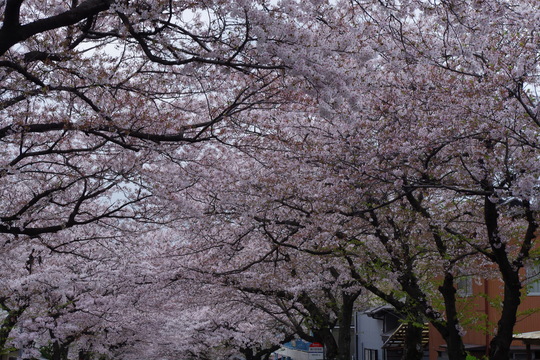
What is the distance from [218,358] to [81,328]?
19.0 meters

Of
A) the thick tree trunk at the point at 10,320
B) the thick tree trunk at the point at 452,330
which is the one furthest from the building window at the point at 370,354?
the thick tree trunk at the point at 452,330

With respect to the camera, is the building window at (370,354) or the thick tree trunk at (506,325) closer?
the thick tree trunk at (506,325)

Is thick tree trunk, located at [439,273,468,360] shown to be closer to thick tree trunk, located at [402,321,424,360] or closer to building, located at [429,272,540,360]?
thick tree trunk, located at [402,321,424,360]

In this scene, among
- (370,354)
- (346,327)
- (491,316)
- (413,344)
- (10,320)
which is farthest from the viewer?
(370,354)

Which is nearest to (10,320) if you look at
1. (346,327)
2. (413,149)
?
(346,327)

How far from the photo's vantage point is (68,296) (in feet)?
74.8

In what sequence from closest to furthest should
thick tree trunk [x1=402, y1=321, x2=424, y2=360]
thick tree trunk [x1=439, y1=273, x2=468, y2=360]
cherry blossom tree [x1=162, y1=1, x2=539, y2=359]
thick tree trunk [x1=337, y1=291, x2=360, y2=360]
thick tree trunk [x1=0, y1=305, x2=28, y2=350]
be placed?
cherry blossom tree [x1=162, y1=1, x2=539, y2=359] < thick tree trunk [x1=439, y1=273, x2=468, y2=360] < thick tree trunk [x1=402, y1=321, x2=424, y2=360] < thick tree trunk [x1=0, y1=305, x2=28, y2=350] < thick tree trunk [x1=337, y1=291, x2=360, y2=360]

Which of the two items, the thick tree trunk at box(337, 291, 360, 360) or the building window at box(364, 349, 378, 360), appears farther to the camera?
the building window at box(364, 349, 378, 360)

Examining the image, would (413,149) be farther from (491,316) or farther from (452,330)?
(491,316)

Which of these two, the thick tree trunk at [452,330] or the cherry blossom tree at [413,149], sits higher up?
the cherry blossom tree at [413,149]

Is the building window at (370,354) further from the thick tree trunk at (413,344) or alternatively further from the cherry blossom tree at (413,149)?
the cherry blossom tree at (413,149)

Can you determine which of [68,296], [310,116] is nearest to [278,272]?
[310,116]

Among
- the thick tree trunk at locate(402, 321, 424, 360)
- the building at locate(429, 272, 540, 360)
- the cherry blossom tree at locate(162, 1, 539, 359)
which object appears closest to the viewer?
the cherry blossom tree at locate(162, 1, 539, 359)

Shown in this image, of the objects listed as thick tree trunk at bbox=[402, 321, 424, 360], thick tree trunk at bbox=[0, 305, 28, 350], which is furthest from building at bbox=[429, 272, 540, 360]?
thick tree trunk at bbox=[0, 305, 28, 350]
